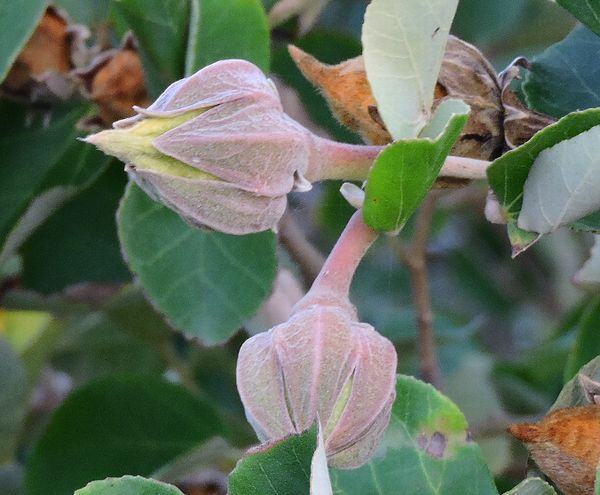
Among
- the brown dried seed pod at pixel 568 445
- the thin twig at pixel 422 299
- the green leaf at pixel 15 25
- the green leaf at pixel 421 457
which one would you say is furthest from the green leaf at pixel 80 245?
the brown dried seed pod at pixel 568 445

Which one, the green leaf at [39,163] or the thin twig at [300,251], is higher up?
the green leaf at [39,163]

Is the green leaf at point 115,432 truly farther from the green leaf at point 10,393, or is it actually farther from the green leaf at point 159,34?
the green leaf at point 159,34

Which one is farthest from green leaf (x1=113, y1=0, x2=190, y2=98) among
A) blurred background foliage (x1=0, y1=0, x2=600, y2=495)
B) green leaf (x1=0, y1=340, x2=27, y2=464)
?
green leaf (x1=0, y1=340, x2=27, y2=464)

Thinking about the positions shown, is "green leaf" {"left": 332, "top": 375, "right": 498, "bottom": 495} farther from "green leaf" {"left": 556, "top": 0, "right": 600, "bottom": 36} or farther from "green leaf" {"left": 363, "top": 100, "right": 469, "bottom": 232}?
"green leaf" {"left": 556, "top": 0, "right": 600, "bottom": 36}

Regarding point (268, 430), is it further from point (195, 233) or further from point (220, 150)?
point (195, 233)

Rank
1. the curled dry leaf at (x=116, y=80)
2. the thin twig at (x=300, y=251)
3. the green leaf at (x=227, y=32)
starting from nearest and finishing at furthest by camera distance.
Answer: the green leaf at (x=227, y=32)
the curled dry leaf at (x=116, y=80)
the thin twig at (x=300, y=251)

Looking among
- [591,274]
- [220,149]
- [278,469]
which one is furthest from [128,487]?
[591,274]

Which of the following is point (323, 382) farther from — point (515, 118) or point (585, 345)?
point (585, 345)
